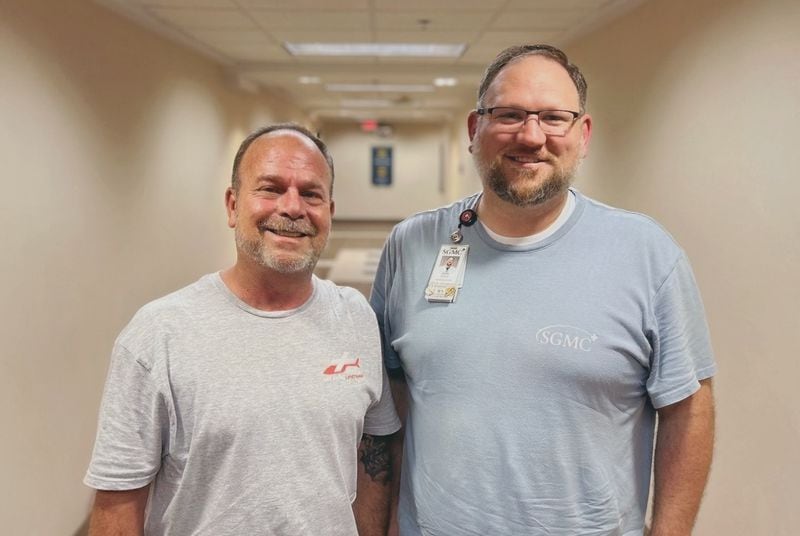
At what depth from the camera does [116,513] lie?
1134 mm

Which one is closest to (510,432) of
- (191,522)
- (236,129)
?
(191,522)

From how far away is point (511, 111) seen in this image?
1314 mm

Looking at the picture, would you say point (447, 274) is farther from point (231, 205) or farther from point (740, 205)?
point (740, 205)

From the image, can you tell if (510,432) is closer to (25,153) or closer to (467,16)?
(25,153)

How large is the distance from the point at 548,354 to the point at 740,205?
172 centimetres

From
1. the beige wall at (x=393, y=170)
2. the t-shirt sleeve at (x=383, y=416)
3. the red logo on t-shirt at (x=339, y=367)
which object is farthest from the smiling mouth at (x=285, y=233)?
the beige wall at (x=393, y=170)

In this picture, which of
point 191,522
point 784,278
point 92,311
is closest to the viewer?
point 191,522

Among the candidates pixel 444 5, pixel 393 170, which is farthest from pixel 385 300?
pixel 393 170

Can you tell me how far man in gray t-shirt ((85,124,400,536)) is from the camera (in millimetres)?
1118

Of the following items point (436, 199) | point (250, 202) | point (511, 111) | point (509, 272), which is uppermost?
point (511, 111)

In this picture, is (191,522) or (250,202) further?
(250,202)

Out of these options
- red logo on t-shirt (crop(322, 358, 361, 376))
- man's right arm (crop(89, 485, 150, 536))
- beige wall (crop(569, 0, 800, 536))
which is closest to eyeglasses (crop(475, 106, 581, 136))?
red logo on t-shirt (crop(322, 358, 361, 376))

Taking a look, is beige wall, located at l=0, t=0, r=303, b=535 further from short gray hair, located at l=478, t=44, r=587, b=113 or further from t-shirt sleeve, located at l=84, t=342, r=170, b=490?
short gray hair, located at l=478, t=44, r=587, b=113

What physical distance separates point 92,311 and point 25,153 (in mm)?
997
